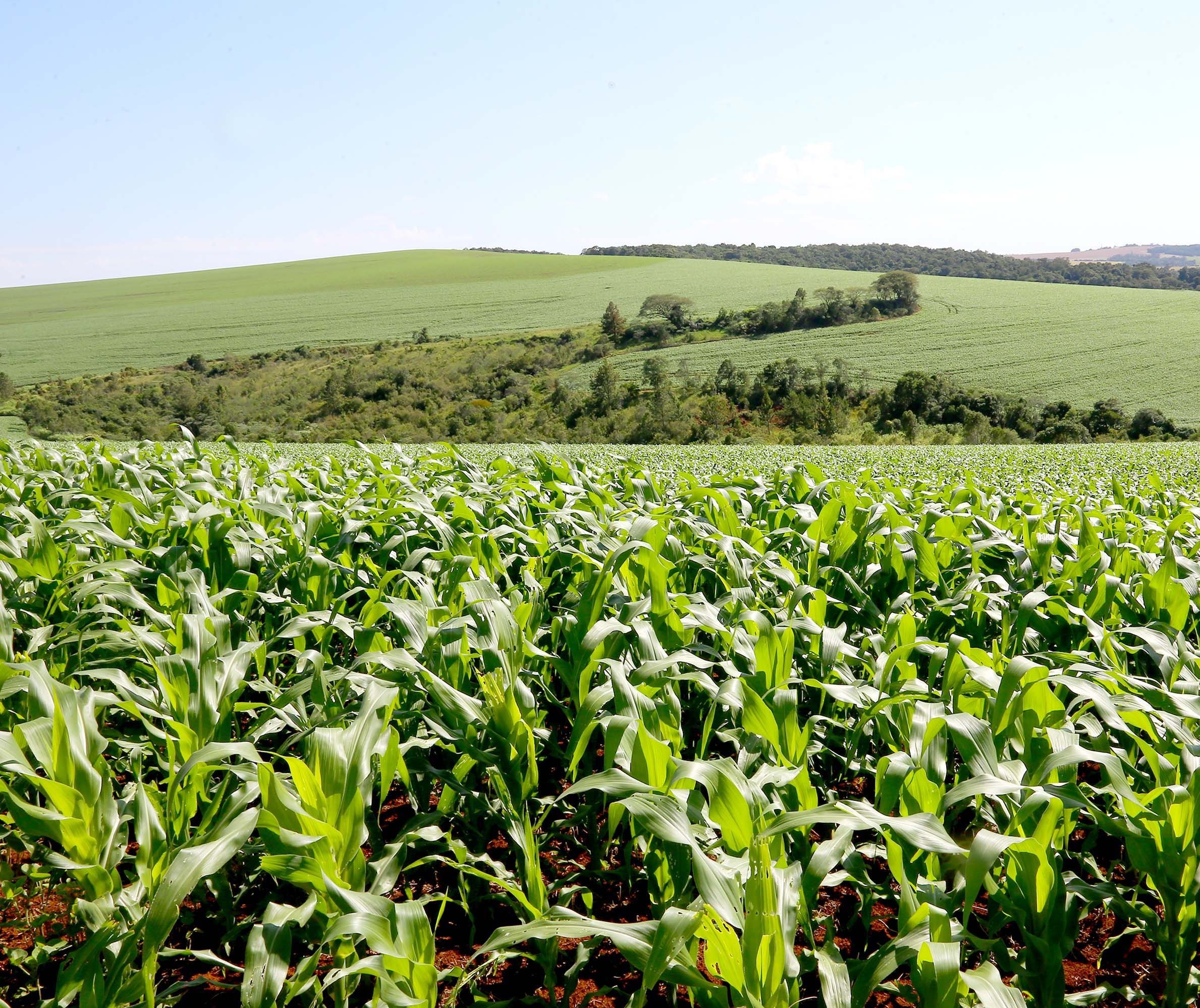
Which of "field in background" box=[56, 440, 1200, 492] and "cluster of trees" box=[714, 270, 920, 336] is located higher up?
"cluster of trees" box=[714, 270, 920, 336]

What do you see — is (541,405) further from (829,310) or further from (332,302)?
(332,302)

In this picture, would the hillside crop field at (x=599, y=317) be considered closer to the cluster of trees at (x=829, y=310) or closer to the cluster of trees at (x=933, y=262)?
the cluster of trees at (x=829, y=310)

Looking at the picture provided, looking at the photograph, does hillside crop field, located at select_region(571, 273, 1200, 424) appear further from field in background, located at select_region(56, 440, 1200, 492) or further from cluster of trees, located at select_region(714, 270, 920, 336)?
field in background, located at select_region(56, 440, 1200, 492)

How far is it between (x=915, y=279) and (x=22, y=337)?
2919 inches

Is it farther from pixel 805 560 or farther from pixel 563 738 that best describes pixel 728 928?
pixel 805 560

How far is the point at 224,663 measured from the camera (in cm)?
235

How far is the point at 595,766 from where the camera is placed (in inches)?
110

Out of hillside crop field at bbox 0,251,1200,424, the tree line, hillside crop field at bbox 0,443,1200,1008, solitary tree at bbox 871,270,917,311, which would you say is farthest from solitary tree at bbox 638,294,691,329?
hillside crop field at bbox 0,443,1200,1008

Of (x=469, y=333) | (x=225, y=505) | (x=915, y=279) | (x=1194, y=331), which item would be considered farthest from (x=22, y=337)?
(x=1194, y=331)

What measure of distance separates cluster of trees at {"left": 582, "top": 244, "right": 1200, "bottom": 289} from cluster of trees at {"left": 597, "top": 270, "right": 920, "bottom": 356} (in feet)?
105

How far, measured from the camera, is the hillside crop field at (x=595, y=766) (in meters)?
1.54

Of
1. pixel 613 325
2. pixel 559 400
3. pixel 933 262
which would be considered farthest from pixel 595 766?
pixel 933 262

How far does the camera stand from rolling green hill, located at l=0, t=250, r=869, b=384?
61625 millimetres

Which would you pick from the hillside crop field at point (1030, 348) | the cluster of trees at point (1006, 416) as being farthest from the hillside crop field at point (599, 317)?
the cluster of trees at point (1006, 416)
